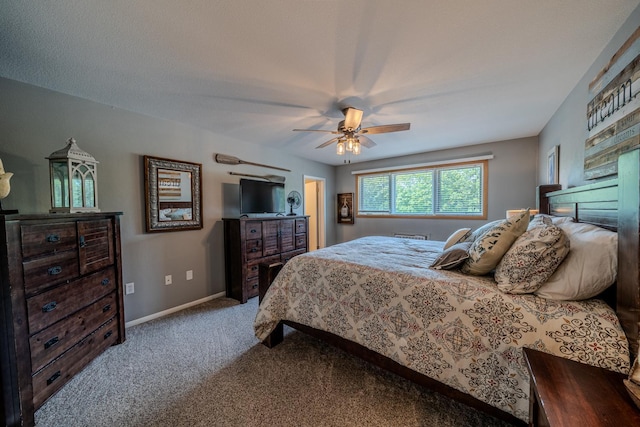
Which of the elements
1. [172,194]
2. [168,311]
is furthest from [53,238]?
[168,311]

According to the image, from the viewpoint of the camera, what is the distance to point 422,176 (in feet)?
14.8

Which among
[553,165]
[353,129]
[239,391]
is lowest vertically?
[239,391]

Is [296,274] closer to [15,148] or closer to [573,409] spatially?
[573,409]

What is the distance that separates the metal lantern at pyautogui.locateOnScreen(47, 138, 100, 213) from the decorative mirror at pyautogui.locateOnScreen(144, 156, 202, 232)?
681 mm

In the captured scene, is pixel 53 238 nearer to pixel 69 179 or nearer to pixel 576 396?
pixel 69 179

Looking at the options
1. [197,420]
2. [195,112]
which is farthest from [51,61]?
[197,420]

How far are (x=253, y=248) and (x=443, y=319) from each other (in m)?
2.57

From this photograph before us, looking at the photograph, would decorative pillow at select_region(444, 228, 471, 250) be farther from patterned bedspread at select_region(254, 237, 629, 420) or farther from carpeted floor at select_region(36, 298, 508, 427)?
carpeted floor at select_region(36, 298, 508, 427)

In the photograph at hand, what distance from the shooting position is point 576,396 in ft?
2.50

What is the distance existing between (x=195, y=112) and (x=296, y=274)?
82.9 inches

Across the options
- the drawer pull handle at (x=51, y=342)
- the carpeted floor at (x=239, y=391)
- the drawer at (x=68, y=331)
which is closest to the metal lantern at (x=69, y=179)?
the drawer at (x=68, y=331)

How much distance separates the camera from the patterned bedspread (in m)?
1.02

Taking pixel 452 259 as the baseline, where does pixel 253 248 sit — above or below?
below

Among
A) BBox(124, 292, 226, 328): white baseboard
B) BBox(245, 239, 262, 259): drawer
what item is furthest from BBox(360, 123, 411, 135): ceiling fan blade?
BBox(124, 292, 226, 328): white baseboard
